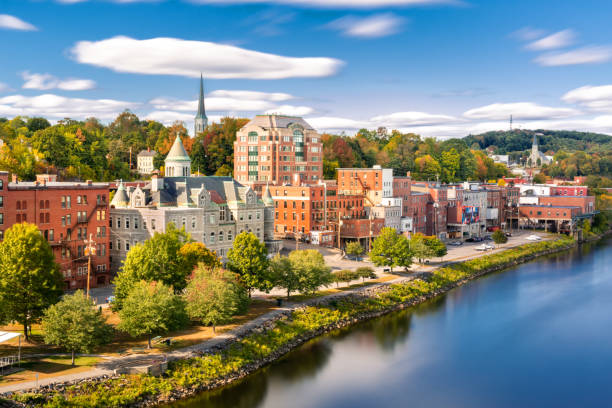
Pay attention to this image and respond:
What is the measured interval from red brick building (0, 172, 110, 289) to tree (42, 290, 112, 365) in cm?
2080

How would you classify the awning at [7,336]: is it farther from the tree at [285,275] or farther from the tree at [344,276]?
the tree at [344,276]

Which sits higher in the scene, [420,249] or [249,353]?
[420,249]

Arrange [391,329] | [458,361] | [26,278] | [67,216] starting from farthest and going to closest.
→ [67,216]
[391,329]
[458,361]
[26,278]

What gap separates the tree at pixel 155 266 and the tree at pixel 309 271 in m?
12.0

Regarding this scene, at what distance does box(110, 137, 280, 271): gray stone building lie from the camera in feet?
254

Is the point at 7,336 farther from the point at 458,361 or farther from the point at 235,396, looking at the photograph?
the point at 458,361

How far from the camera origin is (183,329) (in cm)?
5703

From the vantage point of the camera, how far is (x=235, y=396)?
4894cm

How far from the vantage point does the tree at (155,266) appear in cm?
5753

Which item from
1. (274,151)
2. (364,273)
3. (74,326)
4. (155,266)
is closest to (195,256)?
(155,266)

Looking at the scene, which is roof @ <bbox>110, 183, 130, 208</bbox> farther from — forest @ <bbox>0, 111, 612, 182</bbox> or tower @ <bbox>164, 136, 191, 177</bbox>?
forest @ <bbox>0, 111, 612, 182</bbox>

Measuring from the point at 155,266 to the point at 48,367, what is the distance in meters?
15.9

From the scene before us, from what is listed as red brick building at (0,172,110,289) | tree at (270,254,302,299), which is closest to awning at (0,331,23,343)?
red brick building at (0,172,110,289)

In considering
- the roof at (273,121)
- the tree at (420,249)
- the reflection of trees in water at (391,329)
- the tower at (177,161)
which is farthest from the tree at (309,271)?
the roof at (273,121)
